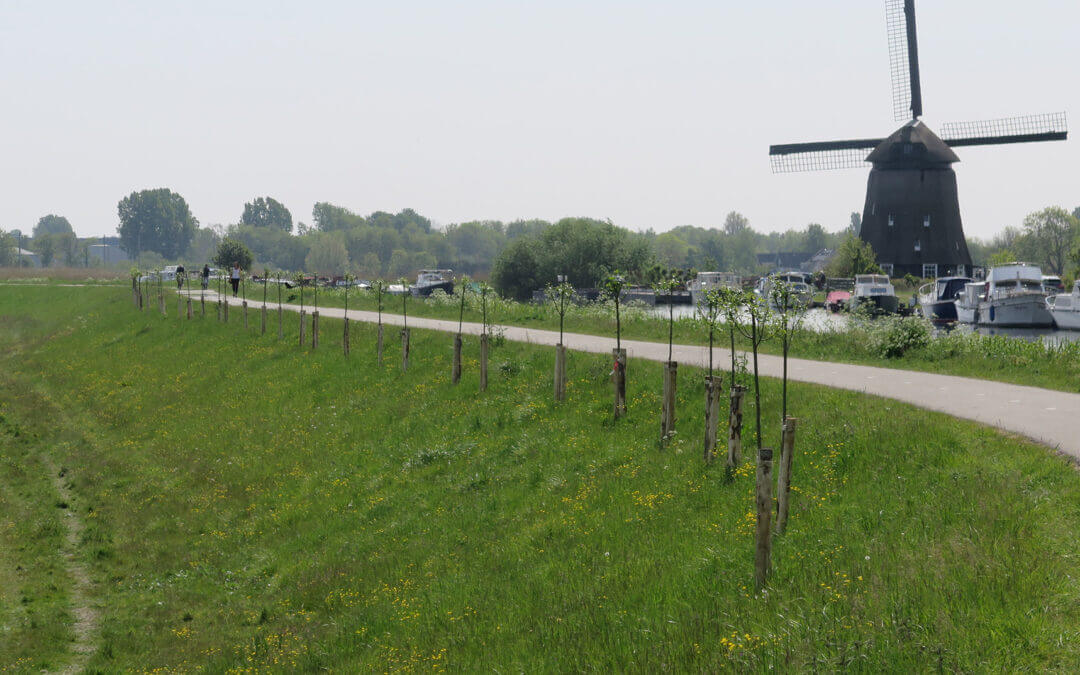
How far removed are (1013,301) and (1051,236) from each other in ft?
321

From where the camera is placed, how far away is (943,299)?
56875mm

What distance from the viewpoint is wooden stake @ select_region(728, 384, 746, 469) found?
41.0 ft

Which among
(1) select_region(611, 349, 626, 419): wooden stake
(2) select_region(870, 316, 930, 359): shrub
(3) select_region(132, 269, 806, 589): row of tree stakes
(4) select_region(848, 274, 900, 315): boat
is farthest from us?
(4) select_region(848, 274, 900, 315): boat

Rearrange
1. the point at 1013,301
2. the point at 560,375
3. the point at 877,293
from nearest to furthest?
the point at 560,375 < the point at 1013,301 < the point at 877,293

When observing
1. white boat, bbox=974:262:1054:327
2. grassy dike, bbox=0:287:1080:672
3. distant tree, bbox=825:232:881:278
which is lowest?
grassy dike, bbox=0:287:1080:672

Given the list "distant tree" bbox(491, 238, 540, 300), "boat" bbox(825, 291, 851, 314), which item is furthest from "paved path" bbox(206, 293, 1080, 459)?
"distant tree" bbox(491, 238, 540, 300)

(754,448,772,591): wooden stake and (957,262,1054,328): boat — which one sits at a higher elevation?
(957,262,1054,328): boat

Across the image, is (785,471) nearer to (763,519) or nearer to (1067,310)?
(763,519)

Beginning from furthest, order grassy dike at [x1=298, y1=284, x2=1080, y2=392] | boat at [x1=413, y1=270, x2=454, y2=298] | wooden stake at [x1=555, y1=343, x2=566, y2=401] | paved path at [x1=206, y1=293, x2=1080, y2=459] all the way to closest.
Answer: boat at [x1=413, y1=270, x2=454, y2=298]
wooden stake at [x1=555, y1=343, x2=566, y2=401]
grassy dike at [x1=298, y1=284, x2=1080, y2=392]
paved path at [x1=206, y1=293, x2=1080, y2=459]

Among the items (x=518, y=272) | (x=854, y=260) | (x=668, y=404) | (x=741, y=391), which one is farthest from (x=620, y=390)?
(x=854, y=260)

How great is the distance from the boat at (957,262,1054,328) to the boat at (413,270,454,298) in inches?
1602

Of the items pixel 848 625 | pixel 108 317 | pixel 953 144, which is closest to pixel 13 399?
pixel 108 317

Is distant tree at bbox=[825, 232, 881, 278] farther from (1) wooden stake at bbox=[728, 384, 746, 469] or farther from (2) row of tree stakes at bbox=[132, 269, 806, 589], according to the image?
(1) wooden stake at bbox=[728, 384, 746, 469]

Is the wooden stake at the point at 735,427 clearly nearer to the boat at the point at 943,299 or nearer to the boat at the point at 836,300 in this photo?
the boat at the point at 943,299
